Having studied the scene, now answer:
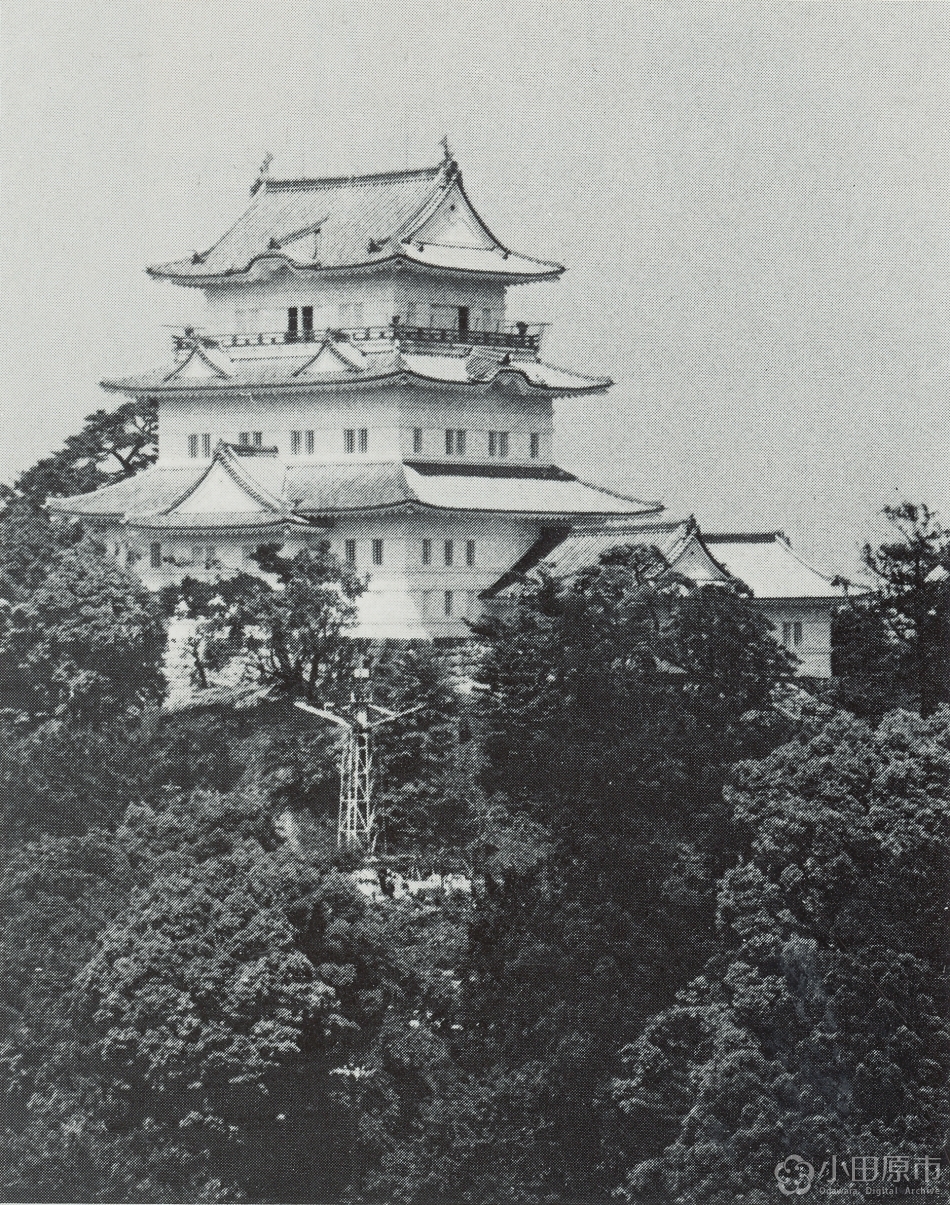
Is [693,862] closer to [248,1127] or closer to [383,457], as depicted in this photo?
[248,1127]

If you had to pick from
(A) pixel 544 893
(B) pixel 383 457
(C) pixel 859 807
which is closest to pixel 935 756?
(C) pixel 859 807

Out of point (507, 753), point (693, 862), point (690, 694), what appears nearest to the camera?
point (693, 862)

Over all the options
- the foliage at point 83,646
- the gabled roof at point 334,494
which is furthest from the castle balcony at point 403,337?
the foliage at point 83,646

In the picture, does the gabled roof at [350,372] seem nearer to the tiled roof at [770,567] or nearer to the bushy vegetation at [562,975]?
the tiled roof at [770,567]

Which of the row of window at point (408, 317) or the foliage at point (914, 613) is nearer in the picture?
the foliage at point (914, 613)

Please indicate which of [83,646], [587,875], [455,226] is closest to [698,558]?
[455,226]
